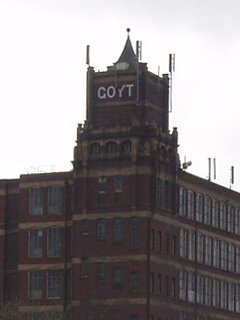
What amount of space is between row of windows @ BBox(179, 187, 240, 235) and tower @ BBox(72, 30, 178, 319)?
177 inches

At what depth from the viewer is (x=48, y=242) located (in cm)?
18050

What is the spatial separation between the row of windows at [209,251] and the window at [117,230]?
9695 mm

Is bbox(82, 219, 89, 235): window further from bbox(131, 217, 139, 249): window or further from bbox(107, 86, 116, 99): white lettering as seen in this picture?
bbox(107, 86, 116, 99): white lettering

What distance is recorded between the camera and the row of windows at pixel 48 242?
18012 cm

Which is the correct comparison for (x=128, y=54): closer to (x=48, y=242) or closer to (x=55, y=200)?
(x=55, y=200)

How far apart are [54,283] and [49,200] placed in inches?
346

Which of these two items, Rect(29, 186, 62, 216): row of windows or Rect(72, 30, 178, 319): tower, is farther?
Rect(29, 186, 62, 216): row of windows

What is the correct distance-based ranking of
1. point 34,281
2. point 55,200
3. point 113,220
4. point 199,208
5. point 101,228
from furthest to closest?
point 199,208 → point 55,200 → point 34,281 → point 101,228 → point 113,220

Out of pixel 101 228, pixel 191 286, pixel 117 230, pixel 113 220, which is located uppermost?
pixel 113 220

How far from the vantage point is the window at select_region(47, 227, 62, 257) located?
591 ft

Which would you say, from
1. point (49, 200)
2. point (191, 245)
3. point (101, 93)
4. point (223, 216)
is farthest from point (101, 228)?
point (223, 216)

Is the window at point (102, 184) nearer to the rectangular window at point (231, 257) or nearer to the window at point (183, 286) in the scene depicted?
the window at point (183, 286)

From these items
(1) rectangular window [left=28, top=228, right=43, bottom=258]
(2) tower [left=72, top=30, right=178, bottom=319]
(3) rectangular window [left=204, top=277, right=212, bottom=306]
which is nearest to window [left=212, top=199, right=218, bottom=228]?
(3) rectangular window [left=204, top=277, right=212, bottom=306]

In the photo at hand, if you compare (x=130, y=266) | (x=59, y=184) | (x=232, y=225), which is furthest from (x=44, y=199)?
(x=232, y=225)
